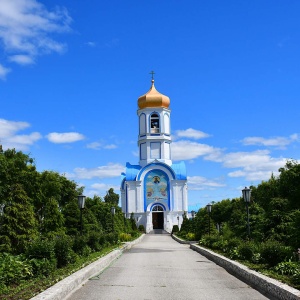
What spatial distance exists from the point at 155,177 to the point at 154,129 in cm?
610

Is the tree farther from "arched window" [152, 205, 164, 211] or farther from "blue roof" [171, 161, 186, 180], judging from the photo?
"arched window" [152, 205, 164, 211]

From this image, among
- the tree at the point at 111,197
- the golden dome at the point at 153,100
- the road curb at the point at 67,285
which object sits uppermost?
the golden dome at the point at 153,100

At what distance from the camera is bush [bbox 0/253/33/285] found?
312 inches

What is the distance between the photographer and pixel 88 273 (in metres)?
9.60

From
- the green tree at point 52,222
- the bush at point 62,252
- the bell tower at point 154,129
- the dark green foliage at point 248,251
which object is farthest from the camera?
the bell tower at point 154,129

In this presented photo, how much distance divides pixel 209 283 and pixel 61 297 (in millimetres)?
3324

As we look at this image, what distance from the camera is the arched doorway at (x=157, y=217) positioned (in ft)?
176

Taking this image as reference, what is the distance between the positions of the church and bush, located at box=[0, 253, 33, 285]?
4307 cm

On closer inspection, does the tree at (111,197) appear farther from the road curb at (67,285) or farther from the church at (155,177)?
the road curb at (67,285)

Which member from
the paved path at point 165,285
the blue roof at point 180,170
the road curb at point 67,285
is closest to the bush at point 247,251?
the paved path at point 165,285

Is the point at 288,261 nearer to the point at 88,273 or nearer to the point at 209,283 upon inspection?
the point at 209,283

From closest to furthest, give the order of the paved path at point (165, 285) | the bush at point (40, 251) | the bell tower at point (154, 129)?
the paved path at point (165, 285) → the bush at point (40, 251) → the bell tower at point (154, 129)

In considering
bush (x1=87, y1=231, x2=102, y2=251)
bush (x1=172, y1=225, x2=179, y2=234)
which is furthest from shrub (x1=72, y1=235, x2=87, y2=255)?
bush (x1=172, y1=225, x2=179, y2=234)

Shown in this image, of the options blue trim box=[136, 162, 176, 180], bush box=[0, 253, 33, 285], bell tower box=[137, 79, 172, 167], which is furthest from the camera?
bell tower box=[137, 79, 172, 167]
